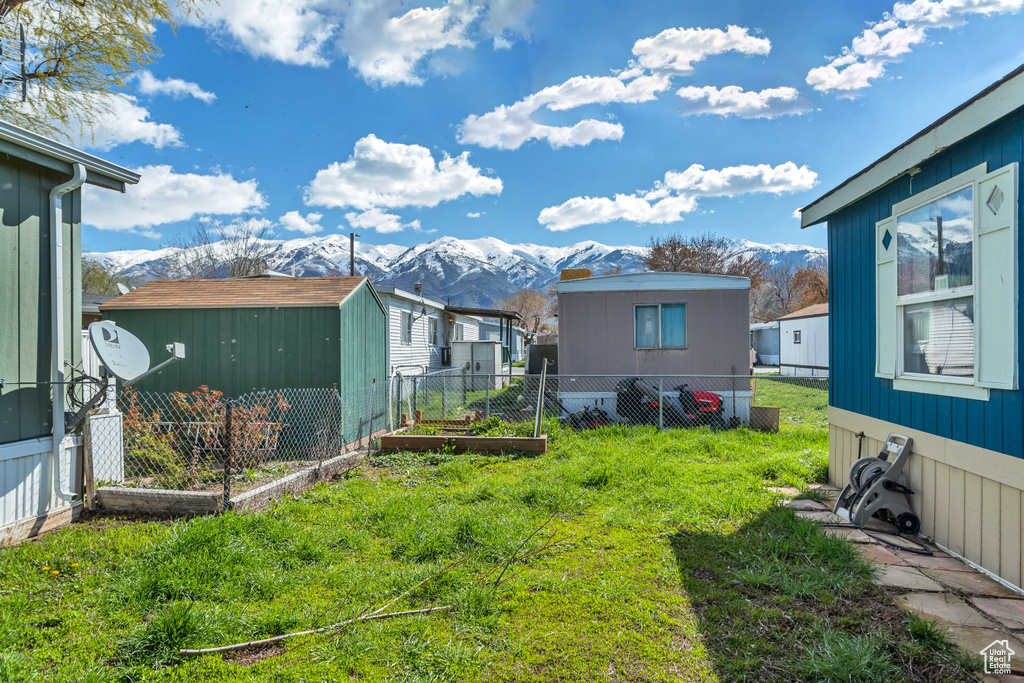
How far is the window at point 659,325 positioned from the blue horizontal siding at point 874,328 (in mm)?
4555

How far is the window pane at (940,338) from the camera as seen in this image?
126 inches

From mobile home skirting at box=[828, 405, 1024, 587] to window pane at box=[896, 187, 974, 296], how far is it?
109cm

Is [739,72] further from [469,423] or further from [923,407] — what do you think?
[469,423]

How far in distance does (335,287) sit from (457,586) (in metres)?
6.17

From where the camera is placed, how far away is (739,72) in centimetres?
826

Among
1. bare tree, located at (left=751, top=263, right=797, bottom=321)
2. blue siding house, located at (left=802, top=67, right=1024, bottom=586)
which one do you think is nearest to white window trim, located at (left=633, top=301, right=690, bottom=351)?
blue siding house, located at (left=802, top=67, right=1024, bottom=586)

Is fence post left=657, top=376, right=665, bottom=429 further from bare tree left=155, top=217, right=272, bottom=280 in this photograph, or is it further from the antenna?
bare tree left=155, top=217, right=272, bottom=280

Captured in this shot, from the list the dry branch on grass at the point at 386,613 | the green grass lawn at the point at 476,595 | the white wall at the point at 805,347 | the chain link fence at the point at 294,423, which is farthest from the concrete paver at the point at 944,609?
the white wall at the point at 805,347

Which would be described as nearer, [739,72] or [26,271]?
[26,271]

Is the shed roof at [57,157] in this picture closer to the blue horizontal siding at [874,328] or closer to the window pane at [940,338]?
the blue horizontal siding at [874,328]

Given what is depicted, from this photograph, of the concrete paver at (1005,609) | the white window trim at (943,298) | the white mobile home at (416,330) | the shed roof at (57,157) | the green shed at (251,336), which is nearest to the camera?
the concrete paver at (1005,609)

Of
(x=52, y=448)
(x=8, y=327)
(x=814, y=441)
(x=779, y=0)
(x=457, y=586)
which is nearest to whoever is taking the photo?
(x=457, y=586)

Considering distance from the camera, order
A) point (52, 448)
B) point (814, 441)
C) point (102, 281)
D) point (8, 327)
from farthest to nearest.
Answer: point (102, 281) → point (814, 441) → point (52, 448) → point (8, 327)

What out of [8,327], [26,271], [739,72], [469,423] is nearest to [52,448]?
[8,327]
